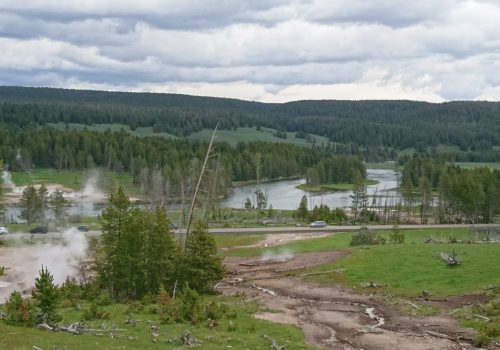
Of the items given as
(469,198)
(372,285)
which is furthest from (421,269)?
(469,198)

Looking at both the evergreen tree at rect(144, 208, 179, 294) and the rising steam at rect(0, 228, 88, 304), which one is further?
the rising steam at rect(0, 228, 88, 304)

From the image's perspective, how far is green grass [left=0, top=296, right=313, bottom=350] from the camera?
26.5 meters

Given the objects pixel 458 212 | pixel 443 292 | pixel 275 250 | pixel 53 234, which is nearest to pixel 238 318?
pixel 443 292

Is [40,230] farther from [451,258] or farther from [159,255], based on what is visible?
[451,258]

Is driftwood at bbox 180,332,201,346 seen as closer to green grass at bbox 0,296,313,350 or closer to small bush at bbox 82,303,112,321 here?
green grass at bbox 0,296,313,350

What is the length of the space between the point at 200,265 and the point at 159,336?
17.5 m

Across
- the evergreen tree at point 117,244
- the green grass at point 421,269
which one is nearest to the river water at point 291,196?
the green grass at point 421,269

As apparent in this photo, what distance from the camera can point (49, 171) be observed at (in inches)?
7456

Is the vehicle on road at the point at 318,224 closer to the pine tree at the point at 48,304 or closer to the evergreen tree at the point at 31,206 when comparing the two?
the evergreen tree at the point at 31,206

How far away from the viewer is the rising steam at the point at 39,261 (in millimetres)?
58875

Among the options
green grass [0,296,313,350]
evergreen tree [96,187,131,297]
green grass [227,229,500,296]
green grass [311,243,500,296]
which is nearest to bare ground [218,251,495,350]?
green grass [0,296,313,350]

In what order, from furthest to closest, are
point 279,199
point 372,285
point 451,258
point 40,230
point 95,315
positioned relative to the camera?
point 279,199
point 40,230
point 451,258
point 372,285
point 95,315

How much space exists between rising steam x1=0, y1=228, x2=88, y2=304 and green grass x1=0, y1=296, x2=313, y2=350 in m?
19.1

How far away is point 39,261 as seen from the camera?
218 ft
